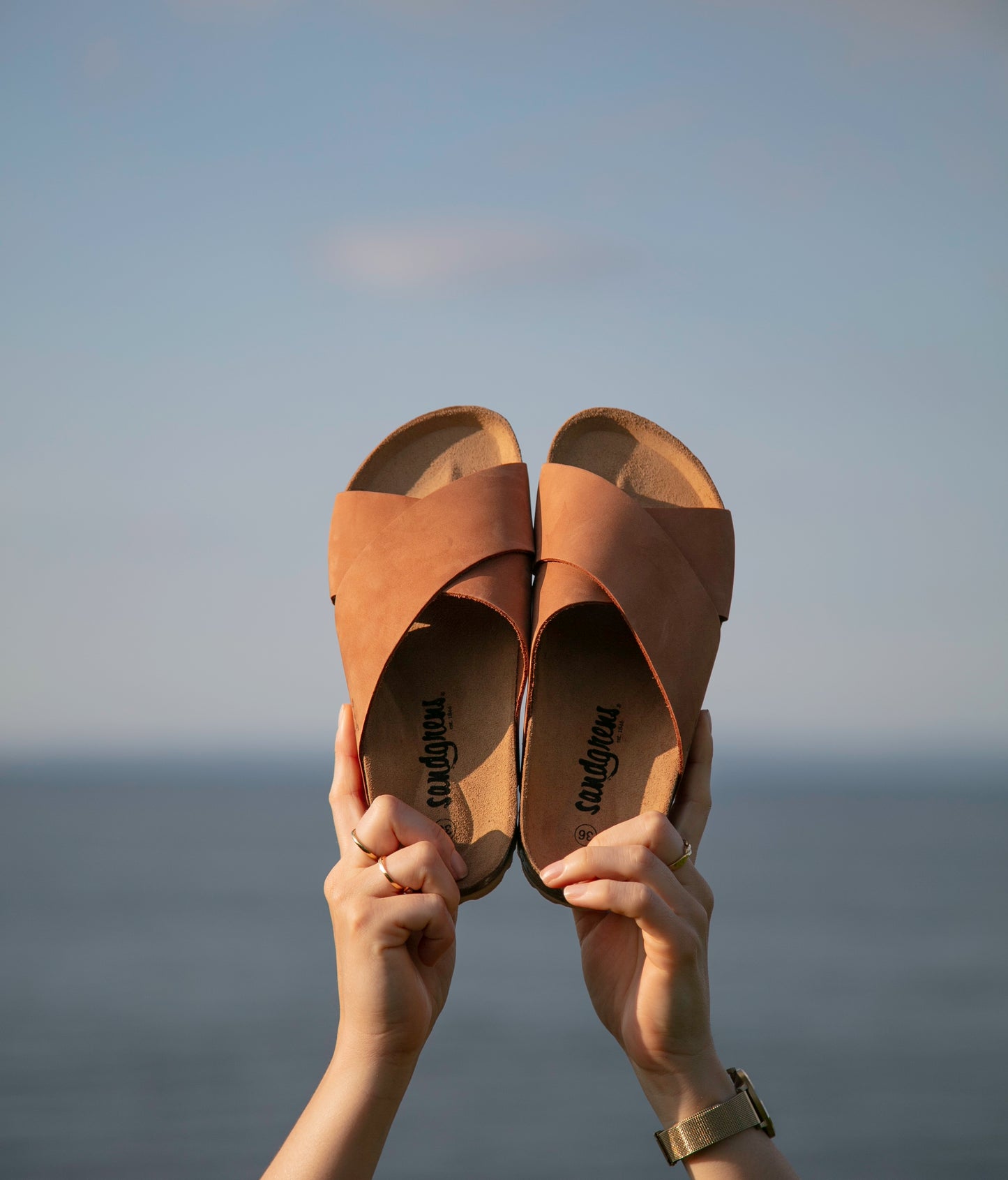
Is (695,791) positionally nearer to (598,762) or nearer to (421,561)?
(598,762)

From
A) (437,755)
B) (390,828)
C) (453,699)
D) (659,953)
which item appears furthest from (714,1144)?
(453,699)

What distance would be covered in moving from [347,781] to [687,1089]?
929 mm

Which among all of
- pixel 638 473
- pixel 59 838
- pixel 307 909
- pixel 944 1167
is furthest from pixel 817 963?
pixel 59 838

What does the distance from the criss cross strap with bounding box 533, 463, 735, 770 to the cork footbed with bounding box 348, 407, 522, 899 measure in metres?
0.25

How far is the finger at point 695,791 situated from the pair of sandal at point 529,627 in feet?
0.08

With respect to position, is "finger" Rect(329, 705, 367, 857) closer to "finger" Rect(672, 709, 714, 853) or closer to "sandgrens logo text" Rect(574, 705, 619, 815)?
"sandgrens logo text" Rect(574, 705, 619, 815)

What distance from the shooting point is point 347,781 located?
2.26m

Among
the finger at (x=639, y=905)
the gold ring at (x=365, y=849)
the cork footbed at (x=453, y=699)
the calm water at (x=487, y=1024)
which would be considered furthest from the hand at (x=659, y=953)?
the calm water at (x=487, y=1024)

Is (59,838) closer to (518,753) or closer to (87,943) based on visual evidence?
(87,943)

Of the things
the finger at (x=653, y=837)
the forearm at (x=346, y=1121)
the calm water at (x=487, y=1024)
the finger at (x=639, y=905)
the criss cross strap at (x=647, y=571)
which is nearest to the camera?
the forearm at (x=346, y=1121)

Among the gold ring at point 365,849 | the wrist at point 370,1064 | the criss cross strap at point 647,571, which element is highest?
the criss cross strap at point 647,571

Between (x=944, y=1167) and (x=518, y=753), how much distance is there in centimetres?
3446

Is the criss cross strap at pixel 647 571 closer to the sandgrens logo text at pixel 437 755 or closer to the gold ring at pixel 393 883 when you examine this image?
the sandgrens logo text at pixel 437 755

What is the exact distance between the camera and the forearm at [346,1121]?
1.60 m
